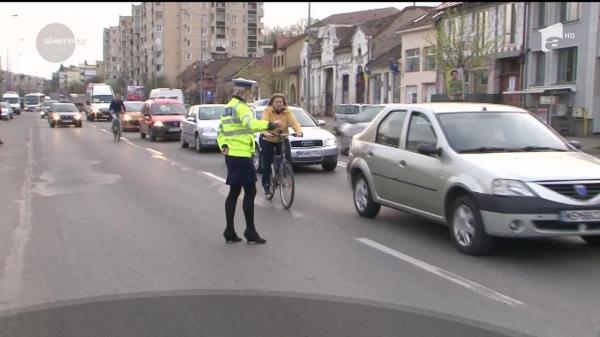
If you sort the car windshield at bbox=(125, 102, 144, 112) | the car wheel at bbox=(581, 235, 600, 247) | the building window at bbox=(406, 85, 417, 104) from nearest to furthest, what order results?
the car wheel at bbox=(581, 235, 600, 247), the car windshield at bbox=(125, 102, 144, 112), the building window at bbox=(406, 85, 417, 104)

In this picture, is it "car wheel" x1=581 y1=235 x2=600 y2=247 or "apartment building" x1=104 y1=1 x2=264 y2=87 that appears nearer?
"car wheel" x1=581 y1=235 x2=600 y2=247

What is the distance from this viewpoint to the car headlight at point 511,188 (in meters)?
6.13

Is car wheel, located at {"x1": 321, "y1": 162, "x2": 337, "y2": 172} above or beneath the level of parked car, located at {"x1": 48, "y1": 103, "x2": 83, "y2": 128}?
beneath

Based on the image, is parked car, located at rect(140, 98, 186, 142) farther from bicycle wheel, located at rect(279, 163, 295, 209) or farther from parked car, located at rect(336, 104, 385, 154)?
bicycle wheel, located at rect(279, 163, 295, 209)

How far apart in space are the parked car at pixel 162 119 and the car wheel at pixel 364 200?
17.0 meters

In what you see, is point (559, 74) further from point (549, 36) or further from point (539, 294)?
point (539, 294)

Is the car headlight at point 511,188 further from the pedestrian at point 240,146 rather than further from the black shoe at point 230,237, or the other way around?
the black shoe at point 230,237

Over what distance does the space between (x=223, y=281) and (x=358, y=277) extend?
3.94 ft

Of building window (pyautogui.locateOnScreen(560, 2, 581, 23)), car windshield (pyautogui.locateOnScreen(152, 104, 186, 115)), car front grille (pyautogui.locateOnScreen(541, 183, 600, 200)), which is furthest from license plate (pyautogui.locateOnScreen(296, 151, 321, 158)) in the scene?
building window (pyautogui.locateOnScreen(560, 2, 581, 23))

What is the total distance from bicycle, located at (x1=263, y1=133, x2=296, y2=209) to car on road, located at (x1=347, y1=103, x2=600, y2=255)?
1.32 meters

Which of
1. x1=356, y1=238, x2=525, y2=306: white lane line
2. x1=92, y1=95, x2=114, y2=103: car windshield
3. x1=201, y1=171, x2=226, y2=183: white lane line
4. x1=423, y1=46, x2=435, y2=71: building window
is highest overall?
x1=423, y1=46, x2=435, y2=71: building window

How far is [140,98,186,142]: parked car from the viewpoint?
25.6 meters

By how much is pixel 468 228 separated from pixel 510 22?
29.4 meters

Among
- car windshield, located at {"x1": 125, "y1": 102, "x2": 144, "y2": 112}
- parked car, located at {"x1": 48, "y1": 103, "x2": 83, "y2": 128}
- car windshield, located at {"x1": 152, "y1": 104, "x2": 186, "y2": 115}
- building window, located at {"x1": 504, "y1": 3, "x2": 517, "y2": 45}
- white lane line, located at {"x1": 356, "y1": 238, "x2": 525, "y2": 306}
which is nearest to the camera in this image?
white lane line, located at {"x1": 356, "y1": 238, "x2": 525, "y2": 306}
